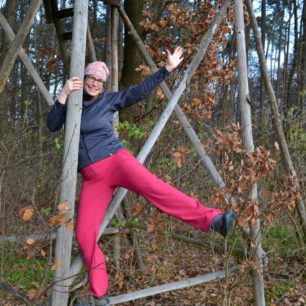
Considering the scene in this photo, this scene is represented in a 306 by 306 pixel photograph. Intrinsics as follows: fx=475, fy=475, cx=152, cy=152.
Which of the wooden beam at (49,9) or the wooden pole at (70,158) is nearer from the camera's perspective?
the wooden pole at (70,158)

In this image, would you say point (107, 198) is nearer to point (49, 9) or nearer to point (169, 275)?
point (169, 275)

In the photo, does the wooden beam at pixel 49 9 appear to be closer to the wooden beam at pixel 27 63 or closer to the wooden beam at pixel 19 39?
the wooden beam at pixel 27 63

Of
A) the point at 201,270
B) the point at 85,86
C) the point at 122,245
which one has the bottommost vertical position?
the point at 201,270

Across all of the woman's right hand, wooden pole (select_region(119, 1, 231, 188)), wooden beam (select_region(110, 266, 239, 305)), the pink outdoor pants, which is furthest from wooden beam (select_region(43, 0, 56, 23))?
wooden beam (select_region(110, 266, 239, 305))

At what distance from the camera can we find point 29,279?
546cm

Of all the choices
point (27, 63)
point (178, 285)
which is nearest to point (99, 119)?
point (27, 63)

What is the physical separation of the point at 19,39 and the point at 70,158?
1105 mm

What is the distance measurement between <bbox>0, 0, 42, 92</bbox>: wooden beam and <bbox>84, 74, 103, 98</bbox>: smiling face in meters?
0.61

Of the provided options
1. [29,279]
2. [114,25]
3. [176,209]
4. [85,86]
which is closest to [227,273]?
[176,209]

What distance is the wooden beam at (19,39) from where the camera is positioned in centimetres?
361

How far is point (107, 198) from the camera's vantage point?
11.6 feet

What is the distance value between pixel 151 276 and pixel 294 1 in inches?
645

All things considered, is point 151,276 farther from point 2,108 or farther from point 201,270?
point 2,108

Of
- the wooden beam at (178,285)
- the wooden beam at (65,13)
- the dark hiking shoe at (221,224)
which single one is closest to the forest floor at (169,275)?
the wooden beam at (178,285)
